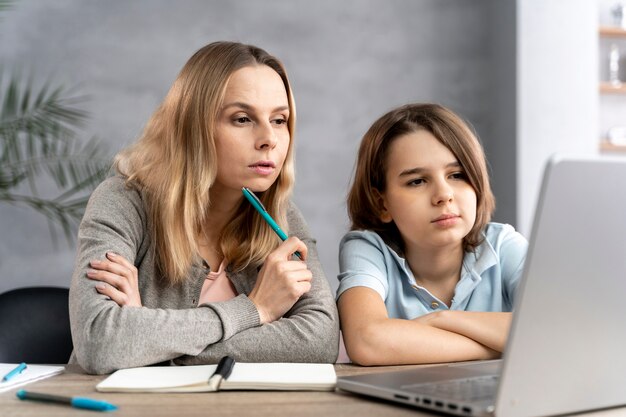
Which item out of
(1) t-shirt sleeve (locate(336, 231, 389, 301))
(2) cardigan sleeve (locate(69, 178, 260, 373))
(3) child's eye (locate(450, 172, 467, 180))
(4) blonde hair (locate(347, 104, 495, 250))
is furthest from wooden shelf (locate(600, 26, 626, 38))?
(2) cardigan sleeve (locate(69, 178, 260, 373))

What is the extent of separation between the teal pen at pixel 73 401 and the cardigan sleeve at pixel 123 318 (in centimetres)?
27

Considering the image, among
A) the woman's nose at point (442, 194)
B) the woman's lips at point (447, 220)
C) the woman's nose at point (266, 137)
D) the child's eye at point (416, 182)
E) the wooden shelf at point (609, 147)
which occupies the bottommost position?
the wooden shelf at point (609, 147)

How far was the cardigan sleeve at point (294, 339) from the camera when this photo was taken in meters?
1.24

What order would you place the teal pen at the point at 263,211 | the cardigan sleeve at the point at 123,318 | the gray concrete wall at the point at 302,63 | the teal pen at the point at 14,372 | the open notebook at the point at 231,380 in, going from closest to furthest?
1. the open notebook at the point at 231,380
2. the teal pen at the point at 14,372
3. the cardigan sleeve at the point at 123,318
4. the teal pen at the point at 263,211
5. the gray concrete wall at the point at 302,63

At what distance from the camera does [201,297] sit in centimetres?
149

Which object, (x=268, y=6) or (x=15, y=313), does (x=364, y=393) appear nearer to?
(x=15, y=313)

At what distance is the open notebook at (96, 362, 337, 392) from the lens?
0.91 m

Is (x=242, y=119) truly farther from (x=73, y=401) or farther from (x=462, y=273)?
(x=73, y=401)

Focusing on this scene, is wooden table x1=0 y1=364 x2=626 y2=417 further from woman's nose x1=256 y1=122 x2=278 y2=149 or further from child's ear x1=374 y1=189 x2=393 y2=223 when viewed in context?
child's ear x1=374 y1=189 x2=393 y2=223

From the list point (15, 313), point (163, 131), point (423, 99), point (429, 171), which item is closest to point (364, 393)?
point (429, 171)

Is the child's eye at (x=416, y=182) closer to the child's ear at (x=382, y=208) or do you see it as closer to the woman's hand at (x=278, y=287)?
the child's ear at (x=382, y=208)

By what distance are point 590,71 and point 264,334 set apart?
2.69 metres

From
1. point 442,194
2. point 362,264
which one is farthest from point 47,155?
point 442,194

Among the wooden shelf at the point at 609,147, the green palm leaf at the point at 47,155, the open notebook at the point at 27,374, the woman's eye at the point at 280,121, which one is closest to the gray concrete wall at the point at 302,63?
the green palm leaf at the point at 47,155
